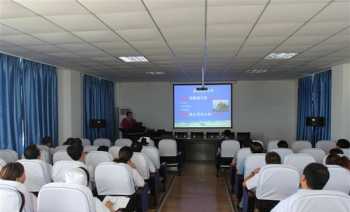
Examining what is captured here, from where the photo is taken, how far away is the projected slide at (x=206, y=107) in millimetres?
10484

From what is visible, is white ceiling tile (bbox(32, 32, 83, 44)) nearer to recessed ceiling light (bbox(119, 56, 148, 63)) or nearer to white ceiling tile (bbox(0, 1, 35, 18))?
white ceiling tile (bbox(0, 1, 35, 18))

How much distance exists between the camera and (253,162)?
4.42 meters

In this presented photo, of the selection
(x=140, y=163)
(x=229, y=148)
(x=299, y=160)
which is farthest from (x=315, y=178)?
(x=229, y=148)

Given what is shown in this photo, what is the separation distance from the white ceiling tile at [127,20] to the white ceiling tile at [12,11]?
31.3 inches

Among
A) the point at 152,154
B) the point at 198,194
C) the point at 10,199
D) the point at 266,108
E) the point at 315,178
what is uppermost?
the point at 266,108

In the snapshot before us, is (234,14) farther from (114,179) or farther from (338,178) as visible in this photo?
(114,179)

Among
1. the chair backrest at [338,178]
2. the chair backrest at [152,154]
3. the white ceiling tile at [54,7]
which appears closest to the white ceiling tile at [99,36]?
the white ceiling tile at [54,7]

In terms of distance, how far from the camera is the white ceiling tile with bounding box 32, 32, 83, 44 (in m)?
4.04

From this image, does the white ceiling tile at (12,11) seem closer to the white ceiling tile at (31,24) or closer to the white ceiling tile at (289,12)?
the white ceiling tile at (31,24)

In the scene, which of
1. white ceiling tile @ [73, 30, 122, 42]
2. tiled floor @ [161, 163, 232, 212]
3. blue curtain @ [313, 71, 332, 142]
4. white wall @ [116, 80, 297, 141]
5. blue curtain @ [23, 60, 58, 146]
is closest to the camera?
white ceiling tile @ [73, 30, 122, 42]

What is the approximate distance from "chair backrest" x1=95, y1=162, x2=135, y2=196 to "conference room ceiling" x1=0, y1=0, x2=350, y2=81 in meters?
1.85

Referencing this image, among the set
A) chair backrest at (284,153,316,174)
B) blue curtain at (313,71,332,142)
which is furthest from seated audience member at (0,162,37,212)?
blue curtain at (313,71,332,142)

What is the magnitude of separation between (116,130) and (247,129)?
5.12 m

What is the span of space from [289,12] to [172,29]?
1.47 metres
